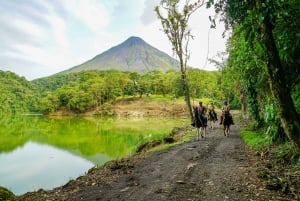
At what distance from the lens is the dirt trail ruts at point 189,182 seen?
25.8 ft

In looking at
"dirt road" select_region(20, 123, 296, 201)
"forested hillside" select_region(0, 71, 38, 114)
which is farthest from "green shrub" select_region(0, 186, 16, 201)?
"forested hillside" select_region(0, 71, 38, 114)

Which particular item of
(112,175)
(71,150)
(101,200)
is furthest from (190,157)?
(71,150)

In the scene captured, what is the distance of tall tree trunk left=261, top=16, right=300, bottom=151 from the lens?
589 centimetres

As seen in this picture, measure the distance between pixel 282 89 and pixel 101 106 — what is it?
308 ft

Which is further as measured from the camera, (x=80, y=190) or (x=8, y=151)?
(x=8, y=151)

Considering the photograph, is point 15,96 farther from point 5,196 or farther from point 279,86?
point 279,86

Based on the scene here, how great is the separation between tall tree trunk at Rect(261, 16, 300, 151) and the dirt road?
224cm

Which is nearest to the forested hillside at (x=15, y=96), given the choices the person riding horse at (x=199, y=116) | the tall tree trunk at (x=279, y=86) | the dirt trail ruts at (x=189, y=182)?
the person riding horse at (x=199, y=116)

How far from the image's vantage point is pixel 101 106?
98.4 m

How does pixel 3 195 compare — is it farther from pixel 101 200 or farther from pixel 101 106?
pixel 101 106

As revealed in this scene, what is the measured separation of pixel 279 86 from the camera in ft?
19.6

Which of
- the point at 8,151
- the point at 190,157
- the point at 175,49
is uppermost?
the point at 175,49

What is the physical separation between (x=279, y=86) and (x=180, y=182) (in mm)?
4151

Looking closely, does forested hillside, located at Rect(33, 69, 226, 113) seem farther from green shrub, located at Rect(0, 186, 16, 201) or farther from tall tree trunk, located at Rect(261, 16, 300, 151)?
tall tree trunk, located at Rect(261, 16, 300, 151)
